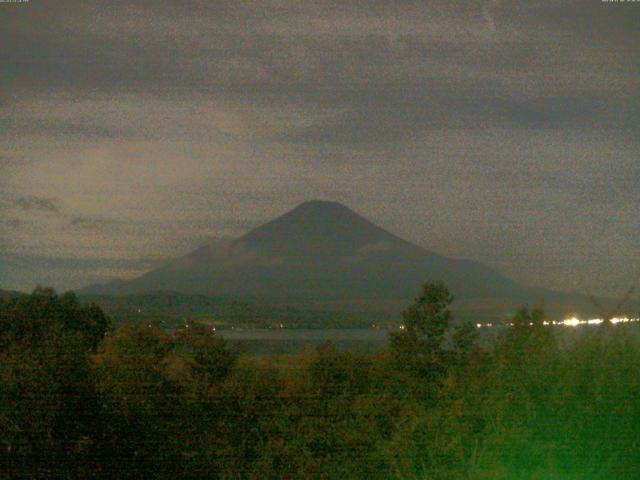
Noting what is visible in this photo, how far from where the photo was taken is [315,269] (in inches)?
3472

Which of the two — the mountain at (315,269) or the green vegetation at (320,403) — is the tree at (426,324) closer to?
the green vegetation at (320,403)

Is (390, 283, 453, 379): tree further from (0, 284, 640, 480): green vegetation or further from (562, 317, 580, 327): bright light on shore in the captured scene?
(562, 317, 580, 327): bright light on shore

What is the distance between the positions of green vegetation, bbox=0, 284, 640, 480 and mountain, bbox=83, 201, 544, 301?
120ft

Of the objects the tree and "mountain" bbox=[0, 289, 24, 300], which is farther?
"mountain" bbox=[0, 289, 24, 300]

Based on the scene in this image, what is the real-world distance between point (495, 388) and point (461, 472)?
77 centimetres

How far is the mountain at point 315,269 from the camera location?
2640 inches

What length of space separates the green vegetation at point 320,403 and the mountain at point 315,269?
120 ft

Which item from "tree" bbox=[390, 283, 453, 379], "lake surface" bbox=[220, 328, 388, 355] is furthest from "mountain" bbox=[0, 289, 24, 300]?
"tree" bbox=[390, 283, 453, 379]

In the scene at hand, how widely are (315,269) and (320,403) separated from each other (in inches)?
2906

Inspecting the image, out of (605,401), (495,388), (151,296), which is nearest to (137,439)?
(495,388)

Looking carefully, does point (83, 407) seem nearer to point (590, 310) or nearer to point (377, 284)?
point (590, 310)

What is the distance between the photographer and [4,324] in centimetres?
1888

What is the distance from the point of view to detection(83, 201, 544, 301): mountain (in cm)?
6706

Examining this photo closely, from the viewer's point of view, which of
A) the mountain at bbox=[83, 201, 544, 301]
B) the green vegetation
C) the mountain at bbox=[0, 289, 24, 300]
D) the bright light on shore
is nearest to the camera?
the green vegetation
